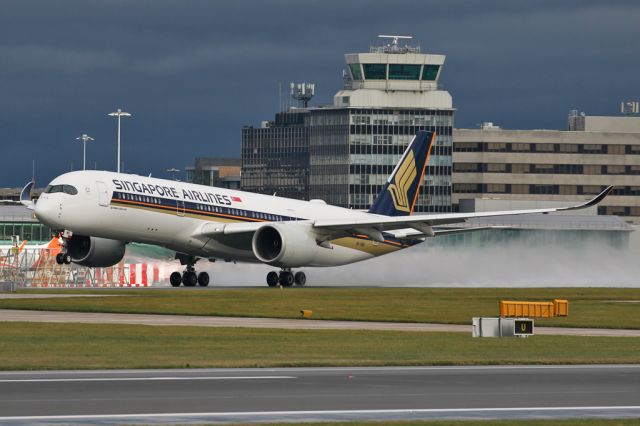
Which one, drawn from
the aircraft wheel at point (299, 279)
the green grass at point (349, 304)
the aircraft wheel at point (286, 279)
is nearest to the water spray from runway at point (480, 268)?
the aircraft wheel at point (299, 279)

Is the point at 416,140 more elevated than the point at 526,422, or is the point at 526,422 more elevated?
the point at 416,140

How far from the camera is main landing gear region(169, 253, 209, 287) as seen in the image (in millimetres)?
86312

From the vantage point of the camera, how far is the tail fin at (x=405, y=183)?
314 ft

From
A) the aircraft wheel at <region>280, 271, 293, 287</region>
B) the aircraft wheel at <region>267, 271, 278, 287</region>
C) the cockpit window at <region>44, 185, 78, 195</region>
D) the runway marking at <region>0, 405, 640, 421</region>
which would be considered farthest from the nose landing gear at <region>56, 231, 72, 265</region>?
the runway marking at <region>0, 405, 640, 421</region>

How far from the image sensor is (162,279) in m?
108

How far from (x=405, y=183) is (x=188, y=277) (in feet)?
61.3

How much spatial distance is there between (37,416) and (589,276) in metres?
96.7

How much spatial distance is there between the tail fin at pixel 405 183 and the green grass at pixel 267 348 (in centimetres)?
4801

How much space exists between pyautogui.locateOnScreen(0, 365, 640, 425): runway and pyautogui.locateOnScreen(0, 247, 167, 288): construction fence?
71.0 m

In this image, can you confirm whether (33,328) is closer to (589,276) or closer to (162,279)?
(162,279)

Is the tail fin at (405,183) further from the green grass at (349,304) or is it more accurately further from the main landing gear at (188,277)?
the green grass at (349,304)

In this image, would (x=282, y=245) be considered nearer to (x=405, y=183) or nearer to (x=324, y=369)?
(x=405, y=183)

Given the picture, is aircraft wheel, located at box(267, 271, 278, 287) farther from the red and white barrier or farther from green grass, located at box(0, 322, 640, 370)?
green grass, located at box(0, 322, 640, 370)

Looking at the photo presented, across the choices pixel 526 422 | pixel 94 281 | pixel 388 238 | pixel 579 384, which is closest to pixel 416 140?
pixel 388 238
